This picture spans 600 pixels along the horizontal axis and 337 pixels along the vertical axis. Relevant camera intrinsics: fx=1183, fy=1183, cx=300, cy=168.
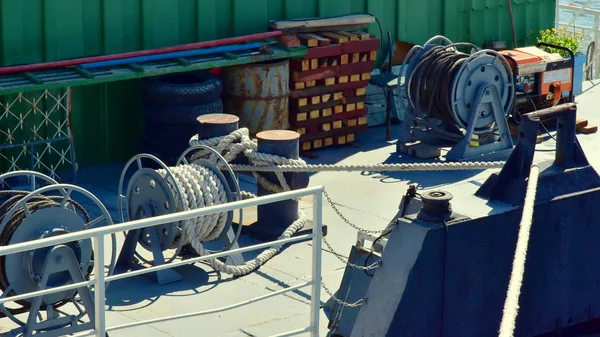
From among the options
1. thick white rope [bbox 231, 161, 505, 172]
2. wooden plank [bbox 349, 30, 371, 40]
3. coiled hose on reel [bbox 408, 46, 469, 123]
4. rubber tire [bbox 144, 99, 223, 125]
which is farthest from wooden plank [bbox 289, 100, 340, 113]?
thick white rope [bbox 231, 161, 505, 172]

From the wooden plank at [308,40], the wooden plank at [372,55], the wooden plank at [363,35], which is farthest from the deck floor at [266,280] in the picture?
the wooden plank at [363,35]

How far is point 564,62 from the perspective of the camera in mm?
16219

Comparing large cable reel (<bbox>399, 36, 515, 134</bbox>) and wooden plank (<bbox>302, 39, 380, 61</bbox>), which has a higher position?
wooden plank (<bbox>302, 39, 380, 61</bbox>)

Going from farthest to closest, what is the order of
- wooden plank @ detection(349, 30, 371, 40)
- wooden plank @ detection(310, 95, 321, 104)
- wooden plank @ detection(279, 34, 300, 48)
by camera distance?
wooden plank @ detection(349, 30, 371, 40)
wooden plank @ detection(310, 95, 321, 104)
wooden plank @ detection(279, 34, 300, 48)

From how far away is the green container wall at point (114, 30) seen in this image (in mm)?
13492

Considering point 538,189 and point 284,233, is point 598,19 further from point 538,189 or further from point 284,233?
point 538,189

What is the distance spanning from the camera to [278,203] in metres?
11.5

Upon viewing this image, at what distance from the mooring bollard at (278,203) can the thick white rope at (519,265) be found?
4.63 m

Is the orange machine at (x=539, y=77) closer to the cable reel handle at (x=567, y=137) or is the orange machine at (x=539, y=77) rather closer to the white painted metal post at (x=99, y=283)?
the cable reel handle at (x=567, y=137)

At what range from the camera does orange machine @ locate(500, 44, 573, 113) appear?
1580 centimetres

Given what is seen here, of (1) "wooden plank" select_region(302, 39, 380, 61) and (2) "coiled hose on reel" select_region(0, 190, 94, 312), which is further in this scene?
(1) "wooden plank" select_region(302, 39, 380, 61)

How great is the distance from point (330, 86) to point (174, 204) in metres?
5.29

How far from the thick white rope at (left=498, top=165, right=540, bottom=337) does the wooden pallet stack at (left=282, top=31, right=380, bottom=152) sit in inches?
313

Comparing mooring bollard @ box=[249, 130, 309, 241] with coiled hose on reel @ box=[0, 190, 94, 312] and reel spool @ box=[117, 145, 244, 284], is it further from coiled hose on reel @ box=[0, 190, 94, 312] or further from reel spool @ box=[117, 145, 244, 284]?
coiled hose on reel @ box=[0, 190, 94, 312]
